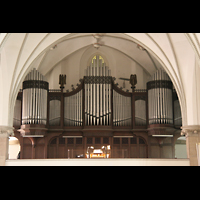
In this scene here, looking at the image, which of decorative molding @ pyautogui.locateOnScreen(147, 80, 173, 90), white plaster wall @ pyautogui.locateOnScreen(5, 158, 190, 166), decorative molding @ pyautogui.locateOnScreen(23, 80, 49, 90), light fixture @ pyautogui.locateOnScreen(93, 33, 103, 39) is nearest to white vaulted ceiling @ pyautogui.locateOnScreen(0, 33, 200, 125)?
white plaster wall @ pyautogui.locateOnScreen(5, 158, 190, 166)

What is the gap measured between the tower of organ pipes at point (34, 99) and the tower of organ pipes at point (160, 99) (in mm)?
4516

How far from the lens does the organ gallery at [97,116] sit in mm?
15188

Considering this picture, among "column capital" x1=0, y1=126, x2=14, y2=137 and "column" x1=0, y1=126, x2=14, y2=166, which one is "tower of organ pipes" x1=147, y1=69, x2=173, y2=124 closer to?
"column capital" x1=0, y1=126, x2=14, y2=137

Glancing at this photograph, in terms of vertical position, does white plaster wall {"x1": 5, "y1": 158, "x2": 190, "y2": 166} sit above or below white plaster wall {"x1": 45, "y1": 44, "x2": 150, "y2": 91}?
below

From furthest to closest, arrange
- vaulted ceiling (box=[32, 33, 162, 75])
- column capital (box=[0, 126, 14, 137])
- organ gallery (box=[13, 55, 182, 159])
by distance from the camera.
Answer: vaulted ceiling (box=[32, 33, 162, 75]), organ gallery (box=[13, 55, 182, 159]), column capital (box=[0, 126, 14, 137])

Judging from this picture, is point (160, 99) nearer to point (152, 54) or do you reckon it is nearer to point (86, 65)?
point (152, 54)

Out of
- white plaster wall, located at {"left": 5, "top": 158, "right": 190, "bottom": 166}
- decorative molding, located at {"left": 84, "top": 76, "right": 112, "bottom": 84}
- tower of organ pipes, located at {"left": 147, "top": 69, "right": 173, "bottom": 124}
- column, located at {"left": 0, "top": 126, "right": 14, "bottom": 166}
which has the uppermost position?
decorative molding, located at {"left": 84, "top": 76, "right": 112, "bottom": 84}

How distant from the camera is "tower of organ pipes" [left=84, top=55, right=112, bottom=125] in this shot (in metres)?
15.4

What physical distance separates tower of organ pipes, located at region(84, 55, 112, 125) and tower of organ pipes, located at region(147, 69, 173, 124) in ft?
5.89

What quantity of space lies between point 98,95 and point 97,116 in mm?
951

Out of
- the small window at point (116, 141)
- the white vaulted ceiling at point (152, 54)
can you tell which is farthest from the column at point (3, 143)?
the small window at point (116, 141)

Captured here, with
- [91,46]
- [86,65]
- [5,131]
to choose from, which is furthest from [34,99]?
[91,46]

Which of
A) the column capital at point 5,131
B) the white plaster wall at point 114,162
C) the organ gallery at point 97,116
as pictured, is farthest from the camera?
the organ gallery at point 97,116

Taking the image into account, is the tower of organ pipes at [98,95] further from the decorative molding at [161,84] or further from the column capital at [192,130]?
the column capital at [192,130]
